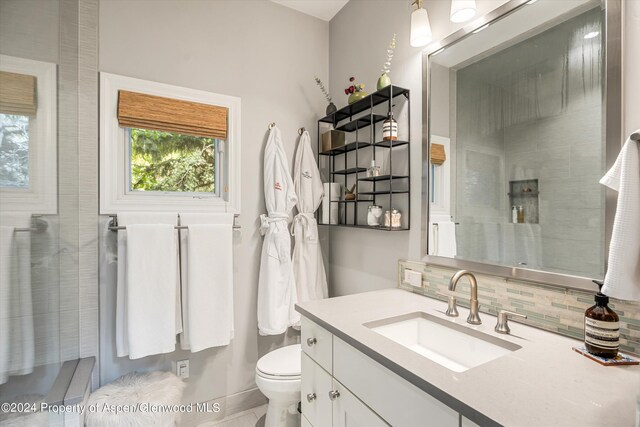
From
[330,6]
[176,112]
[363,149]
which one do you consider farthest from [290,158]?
[330,6]

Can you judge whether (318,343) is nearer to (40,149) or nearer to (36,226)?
(36,226)

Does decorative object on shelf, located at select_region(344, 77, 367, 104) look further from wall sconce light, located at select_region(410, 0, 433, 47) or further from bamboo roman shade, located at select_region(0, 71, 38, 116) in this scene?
bamboo roman shade, located at select_region(0, 71, 38, 116)

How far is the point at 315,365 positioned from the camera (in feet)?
3.97

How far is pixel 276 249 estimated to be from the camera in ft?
6.40

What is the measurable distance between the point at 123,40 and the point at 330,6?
1.36 metres

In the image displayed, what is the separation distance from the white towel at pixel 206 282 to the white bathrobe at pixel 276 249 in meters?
0.22

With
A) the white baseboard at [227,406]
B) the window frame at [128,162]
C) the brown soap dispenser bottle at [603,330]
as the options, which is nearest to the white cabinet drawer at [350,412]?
the brown soap dispenser bottle at [603,330]

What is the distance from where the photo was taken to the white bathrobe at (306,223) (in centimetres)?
209

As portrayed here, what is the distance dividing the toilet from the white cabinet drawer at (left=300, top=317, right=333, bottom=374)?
1.20ft

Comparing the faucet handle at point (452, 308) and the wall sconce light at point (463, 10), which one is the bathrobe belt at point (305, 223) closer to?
A: the faucet handle at point (452, 308)

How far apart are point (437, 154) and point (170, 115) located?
4.88 ft

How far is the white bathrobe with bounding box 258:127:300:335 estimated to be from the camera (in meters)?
1.92

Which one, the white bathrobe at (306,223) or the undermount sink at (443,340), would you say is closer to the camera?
the undermount sink at (443,340)

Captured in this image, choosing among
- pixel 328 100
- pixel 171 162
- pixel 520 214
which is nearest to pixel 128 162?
pixel 171 162
